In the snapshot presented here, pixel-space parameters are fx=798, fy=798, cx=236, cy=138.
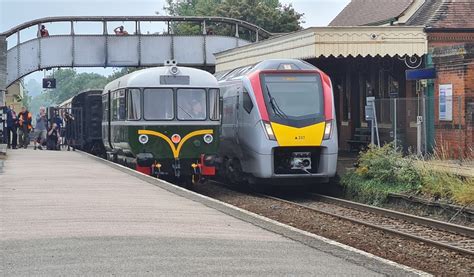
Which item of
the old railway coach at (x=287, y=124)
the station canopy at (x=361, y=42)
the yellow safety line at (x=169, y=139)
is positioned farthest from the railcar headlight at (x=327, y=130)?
the station canopy at (x=361, y=42)

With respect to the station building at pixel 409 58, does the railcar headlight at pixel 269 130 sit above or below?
below

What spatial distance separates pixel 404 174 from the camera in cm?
1788

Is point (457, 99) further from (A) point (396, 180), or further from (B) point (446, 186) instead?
(B) point (446, 186)

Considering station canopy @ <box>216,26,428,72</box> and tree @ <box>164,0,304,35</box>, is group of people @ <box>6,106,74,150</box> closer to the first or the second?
station canopy @ <box>216,26,428,72</box>

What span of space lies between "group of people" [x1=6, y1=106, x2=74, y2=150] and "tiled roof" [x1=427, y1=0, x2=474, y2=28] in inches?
572

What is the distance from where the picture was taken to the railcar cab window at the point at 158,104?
19.0 m

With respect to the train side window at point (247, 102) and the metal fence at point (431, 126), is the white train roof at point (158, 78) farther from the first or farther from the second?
the metal fence at point (431, 126)

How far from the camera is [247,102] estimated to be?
18781 mm

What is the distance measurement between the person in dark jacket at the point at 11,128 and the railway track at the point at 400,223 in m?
13.2

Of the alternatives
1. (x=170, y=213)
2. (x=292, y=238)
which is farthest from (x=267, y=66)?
(x=292, y=238)

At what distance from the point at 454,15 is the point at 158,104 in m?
11.7

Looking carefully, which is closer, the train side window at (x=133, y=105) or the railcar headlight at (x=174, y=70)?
the train side window at (x=133, y=105)

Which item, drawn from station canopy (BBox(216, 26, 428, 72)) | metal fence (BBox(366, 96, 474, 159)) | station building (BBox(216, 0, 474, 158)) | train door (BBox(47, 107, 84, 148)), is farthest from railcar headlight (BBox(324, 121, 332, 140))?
train door (BBox(47, 107, 84, 148))

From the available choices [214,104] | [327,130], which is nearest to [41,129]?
[214,104]
